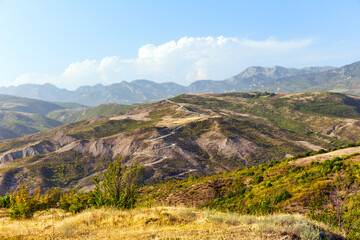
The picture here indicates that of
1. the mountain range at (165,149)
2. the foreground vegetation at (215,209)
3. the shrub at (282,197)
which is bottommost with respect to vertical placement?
the mountain range at (165,149)

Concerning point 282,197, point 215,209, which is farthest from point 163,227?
point 282,197

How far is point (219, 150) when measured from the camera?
95.4 metres

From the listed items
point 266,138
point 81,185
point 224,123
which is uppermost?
point 224,123

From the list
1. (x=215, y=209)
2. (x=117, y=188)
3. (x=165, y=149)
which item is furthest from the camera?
(x=165, y=149)

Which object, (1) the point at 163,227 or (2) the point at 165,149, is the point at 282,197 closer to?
(1) the point at 163,227

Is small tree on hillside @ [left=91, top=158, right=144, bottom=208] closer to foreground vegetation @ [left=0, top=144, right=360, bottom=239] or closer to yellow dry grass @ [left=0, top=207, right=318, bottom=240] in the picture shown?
foreground vegetation @ [left=0, top=144, right=360, bottom=239]

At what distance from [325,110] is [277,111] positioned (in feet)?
127

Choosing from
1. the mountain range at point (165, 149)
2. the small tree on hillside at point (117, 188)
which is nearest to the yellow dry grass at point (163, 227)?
the small tree on hillside at point (117, 188)

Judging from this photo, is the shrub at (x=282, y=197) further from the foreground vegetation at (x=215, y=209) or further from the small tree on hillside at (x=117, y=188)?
the small tree on hillside at (x=117, y=188)

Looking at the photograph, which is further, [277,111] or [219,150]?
[277,111]

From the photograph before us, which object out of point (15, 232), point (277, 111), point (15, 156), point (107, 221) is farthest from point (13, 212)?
point (277, 111)

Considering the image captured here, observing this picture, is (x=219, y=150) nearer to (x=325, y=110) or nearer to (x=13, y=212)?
(x=13, y=212)

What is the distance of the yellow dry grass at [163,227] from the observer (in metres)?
8.70

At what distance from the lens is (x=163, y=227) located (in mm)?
10430
